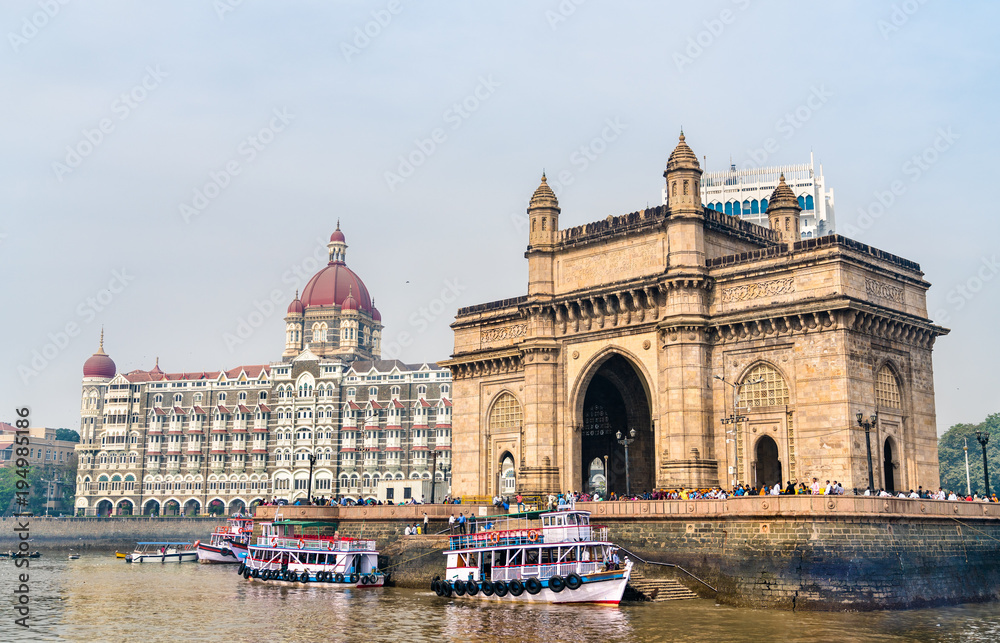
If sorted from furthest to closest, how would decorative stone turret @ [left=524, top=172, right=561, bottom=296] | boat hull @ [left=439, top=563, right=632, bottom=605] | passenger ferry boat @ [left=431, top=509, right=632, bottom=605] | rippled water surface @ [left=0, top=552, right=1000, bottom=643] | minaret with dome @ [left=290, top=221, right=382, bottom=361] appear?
minaret with dome @ [left=290, top=221, right=382, bottom=361] < decorative stone turret @ [left=524, top=172, right=561, bottom=296] < passenger ferry boat @ [left=431, top=509, right=632, bottom=605] < boat hull @ [left=439, top=563, right=632, bottom=605] < rippled water surface @ [left=0, top=552, right=1000, bottom=643]

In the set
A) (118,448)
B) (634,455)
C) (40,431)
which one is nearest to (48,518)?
(118,448)

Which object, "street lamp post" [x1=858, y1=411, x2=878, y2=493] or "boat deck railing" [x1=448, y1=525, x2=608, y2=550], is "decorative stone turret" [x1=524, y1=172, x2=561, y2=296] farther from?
"street lamp post" [x1=858, y1=411, x2=878, y2=493]

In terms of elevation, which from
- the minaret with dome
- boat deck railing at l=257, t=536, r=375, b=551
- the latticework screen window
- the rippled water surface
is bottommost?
the rippled water surface

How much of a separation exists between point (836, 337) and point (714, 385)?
6582 millimetres

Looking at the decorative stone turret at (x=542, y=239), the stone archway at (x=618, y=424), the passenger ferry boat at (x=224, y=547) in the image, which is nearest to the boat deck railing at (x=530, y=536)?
the stone archway at (x=618, y=424)

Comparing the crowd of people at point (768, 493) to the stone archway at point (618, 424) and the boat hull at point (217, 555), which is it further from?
the boat hull at point (217, 555)

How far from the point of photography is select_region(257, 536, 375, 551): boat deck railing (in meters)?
51.6

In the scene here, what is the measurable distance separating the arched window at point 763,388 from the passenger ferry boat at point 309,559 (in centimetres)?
Result: 2032

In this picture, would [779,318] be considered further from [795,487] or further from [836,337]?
[795,487]

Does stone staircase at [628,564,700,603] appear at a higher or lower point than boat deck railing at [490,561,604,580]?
lower

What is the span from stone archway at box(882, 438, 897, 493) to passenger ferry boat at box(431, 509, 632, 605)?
44.0 ft

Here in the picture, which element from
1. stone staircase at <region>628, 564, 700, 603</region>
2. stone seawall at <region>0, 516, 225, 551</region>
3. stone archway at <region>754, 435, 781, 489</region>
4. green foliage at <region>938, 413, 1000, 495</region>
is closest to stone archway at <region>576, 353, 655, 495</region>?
stone archway at <region>754, 435, 781, 489</region>

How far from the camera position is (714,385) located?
47688mm

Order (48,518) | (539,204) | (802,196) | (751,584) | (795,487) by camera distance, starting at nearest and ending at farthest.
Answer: (751,584) < (795,487) < (539,204) < (802,196) < (48,518)
